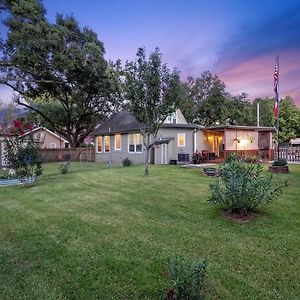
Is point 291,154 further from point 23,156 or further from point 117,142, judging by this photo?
point 23,156

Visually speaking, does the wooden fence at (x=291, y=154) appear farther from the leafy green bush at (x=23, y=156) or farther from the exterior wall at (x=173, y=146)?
the leafy green bush at (x=23, y=156)

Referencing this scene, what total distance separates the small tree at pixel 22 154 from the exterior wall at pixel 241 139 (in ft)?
46.8

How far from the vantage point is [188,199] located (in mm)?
7555

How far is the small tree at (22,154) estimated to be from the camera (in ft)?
35.8

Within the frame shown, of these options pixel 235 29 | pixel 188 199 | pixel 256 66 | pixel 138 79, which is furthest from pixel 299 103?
pixel 188 199

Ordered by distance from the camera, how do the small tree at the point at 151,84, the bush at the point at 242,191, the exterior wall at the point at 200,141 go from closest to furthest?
the bush at the point at 242,191 < the small tree at the point at 151,84 < the exterior wall at the point at 200,141

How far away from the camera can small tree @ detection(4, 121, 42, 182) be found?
10.9 meters

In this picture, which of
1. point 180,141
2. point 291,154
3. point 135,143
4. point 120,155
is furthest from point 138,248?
point 120,155

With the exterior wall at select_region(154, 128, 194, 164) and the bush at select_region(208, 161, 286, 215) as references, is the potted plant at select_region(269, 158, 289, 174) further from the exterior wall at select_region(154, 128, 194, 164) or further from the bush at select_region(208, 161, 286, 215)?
the exterior wall at select_region(154, 128, 194, 164)

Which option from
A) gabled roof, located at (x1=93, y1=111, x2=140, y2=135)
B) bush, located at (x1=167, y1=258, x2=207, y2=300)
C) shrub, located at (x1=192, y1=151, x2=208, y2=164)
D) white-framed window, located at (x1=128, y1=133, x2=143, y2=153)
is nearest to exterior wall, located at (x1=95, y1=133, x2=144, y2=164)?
white-framed window, located at (x1=128, y1=133, x2=143, y2=153)

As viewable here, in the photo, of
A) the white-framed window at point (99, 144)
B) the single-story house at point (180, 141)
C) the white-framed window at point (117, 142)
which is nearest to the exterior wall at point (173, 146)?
the single-story house at point (180, 141)

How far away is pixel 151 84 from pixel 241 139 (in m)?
12.0

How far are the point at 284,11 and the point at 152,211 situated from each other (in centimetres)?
1277

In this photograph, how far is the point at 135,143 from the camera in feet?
74.0
